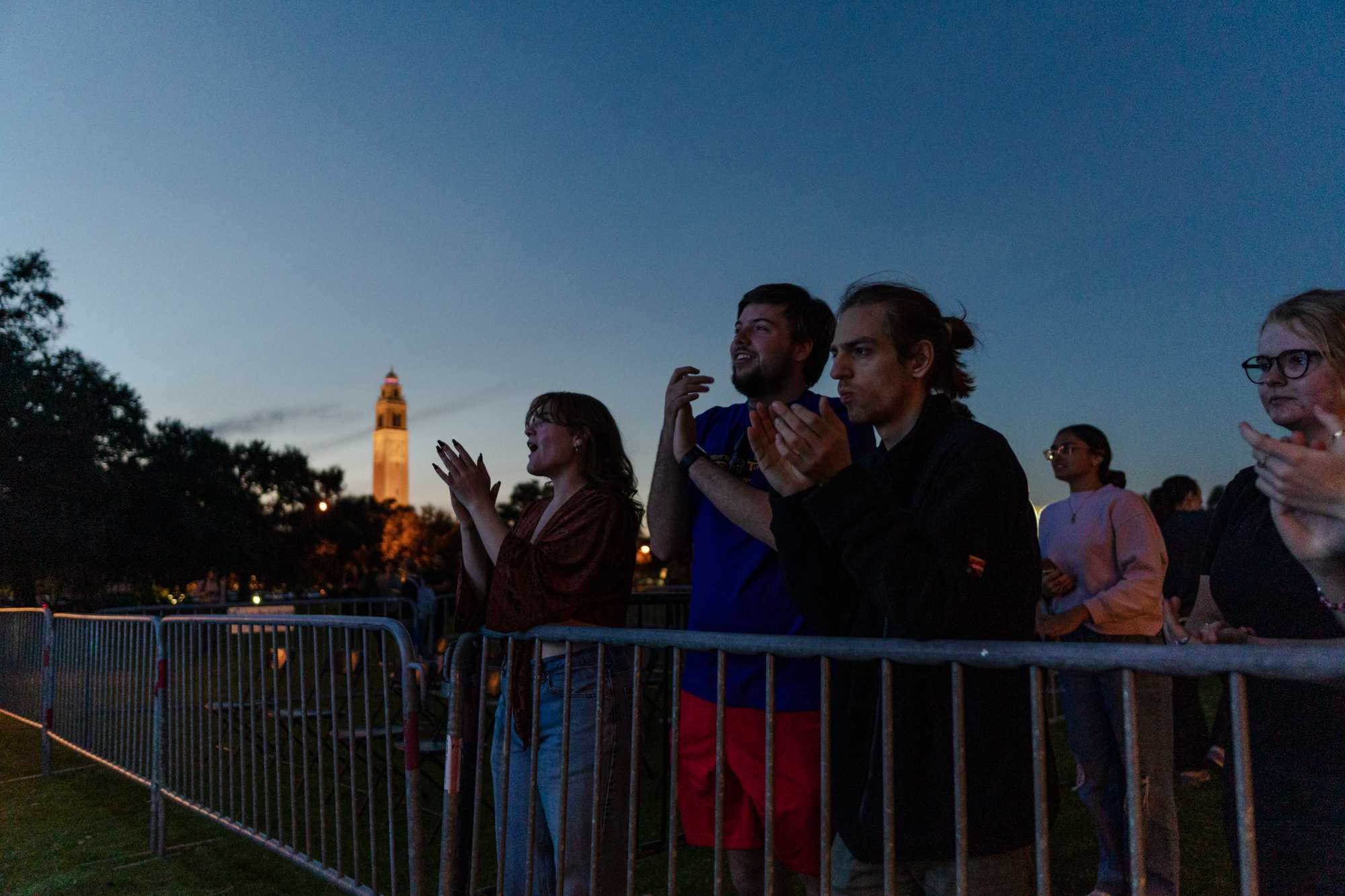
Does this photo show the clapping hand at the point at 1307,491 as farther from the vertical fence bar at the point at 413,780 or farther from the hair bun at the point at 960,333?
the vertical fence bar at the point at 413,780

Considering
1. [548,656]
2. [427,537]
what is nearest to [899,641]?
[548,656]

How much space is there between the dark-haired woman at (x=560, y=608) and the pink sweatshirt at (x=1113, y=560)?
231 cm

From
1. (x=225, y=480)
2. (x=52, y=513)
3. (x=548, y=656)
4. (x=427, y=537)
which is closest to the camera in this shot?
(x=548, y=656)

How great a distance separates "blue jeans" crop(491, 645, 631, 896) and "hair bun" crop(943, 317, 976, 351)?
1329mm

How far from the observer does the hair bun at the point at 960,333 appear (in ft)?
7.99

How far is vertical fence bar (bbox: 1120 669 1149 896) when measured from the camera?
152 centimetres

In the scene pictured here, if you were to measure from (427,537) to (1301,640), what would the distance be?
76.6 m

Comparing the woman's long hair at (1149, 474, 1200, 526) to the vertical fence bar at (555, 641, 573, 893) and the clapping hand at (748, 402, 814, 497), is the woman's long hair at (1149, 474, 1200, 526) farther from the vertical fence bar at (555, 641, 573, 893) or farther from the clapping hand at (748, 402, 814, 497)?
the clapping hand at (748, 402, 814, 497)

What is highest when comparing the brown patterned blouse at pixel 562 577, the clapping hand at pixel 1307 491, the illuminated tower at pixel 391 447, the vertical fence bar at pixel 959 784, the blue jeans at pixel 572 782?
the illuminated tower at pixel 391 447

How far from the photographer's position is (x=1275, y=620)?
6.61ft

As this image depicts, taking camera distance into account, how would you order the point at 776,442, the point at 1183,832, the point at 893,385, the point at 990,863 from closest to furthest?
the point at 990,863 < the point at 776,442 < the point at 893,385 < the point at 1183,832

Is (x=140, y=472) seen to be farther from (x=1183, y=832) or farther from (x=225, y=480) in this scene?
(x=1183, y=832)

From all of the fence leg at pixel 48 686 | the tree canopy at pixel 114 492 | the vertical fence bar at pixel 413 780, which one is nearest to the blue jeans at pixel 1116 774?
the vertical fence bar at pixel 413 780

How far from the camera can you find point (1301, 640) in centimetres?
192
